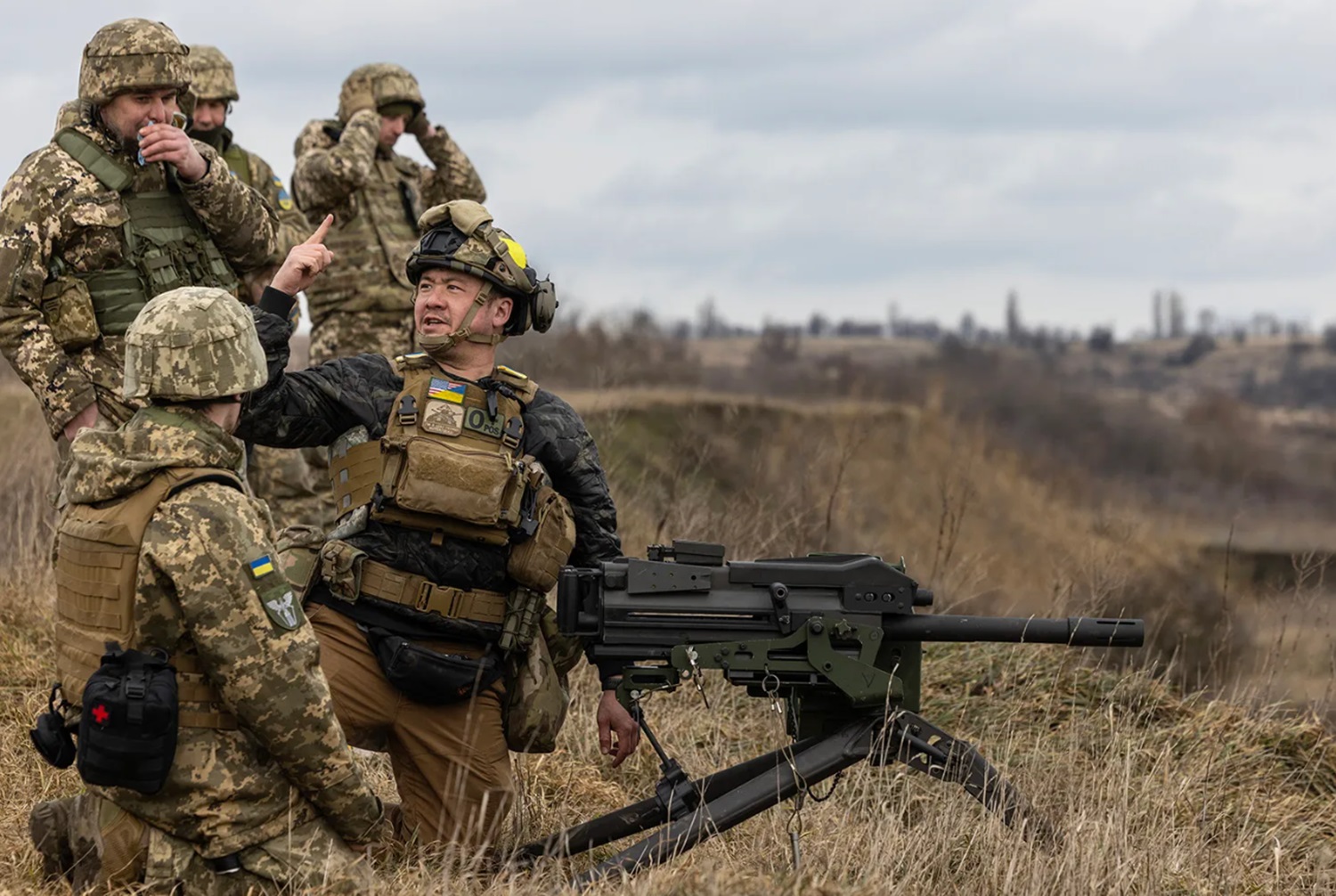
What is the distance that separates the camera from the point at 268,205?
6.82 meters

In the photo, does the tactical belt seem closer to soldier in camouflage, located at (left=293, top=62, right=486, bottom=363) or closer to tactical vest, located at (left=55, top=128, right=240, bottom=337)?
tactical vest, located at (left=55, top=128, right=240, bottom=337)

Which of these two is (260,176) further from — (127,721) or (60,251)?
(127,721)

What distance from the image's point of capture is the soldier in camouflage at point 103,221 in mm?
6059

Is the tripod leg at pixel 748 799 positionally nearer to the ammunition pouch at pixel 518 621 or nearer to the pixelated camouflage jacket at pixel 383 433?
the ammunition pouch at pixel 518 621

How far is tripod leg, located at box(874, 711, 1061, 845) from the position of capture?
499 centimetres

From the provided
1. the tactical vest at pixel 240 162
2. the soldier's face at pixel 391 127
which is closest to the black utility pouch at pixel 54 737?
the tactical vest at pixel 240 162

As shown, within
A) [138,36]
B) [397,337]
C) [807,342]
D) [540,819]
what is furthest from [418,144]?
[807,342]

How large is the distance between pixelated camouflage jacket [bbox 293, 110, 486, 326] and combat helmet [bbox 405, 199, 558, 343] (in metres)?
4.03

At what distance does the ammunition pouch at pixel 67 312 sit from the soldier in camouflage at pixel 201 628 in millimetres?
2104

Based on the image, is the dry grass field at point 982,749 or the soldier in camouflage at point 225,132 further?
the soldier in camouflage at point 225,132

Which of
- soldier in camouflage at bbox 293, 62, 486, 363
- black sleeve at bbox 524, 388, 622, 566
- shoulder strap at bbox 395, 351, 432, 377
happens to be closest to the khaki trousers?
black sleeve at bbox 524, 388, 622, 566

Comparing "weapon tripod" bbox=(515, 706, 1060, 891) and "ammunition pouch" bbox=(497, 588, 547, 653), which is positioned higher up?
"ammunition pouch" bbox=(497, 588, 547, 653)

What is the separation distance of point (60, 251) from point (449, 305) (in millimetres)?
1925

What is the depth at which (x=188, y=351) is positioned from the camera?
13.8 feet
